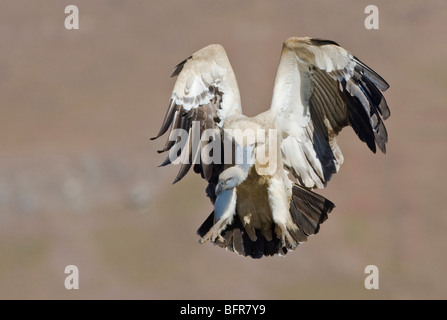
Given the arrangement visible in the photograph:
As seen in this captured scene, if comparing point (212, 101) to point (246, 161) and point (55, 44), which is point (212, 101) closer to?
point (246, 161)

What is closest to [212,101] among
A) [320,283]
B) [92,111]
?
[320,283]

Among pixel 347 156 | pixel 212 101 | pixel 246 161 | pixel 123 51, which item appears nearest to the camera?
pixel 246 161

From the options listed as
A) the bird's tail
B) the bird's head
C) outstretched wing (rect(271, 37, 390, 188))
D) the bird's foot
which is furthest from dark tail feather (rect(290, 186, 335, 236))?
the bird's head

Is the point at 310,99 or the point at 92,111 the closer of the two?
the point at 310,99

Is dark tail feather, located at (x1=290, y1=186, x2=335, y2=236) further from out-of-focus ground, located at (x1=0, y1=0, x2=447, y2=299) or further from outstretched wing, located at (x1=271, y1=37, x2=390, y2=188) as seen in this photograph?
out-of-focus ground, located at (x1=0, y1=0, x2=447, y2=299)

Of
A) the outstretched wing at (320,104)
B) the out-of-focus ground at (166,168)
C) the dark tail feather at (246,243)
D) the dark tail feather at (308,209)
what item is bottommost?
the dark tail feather at (246,243)

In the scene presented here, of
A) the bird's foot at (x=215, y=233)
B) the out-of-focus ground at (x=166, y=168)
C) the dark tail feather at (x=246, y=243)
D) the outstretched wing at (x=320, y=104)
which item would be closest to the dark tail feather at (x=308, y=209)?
the outstretched wing at (x=320, y=104)

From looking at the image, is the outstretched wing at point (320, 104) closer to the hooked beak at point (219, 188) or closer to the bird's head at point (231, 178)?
the bird's head at point (231, 178)

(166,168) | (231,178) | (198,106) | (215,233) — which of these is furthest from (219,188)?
(166,168)
